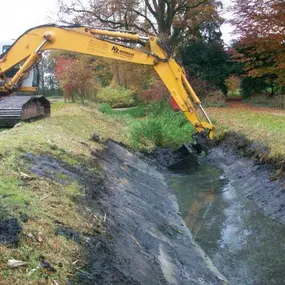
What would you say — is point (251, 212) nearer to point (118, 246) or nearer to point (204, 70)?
point (118, 246)

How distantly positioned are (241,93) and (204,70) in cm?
287

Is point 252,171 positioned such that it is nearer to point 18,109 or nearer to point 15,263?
point 18,109

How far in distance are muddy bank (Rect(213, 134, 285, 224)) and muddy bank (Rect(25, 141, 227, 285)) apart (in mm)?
1811

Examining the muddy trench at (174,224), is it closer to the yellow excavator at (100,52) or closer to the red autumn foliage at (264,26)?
the yellow excavator at (100,52)

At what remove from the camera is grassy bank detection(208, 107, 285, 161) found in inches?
418

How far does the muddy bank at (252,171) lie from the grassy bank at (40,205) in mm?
3528

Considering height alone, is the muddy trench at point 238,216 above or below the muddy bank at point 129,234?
below

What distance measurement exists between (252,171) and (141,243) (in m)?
5.89

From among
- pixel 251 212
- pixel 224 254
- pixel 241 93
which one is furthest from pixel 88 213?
pixel 241 93

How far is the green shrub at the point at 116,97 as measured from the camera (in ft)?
89.4

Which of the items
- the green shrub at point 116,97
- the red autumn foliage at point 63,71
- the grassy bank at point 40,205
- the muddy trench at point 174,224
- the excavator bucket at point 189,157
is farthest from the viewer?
the green shrub at point 116,97

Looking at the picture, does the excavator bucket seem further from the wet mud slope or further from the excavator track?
the excavator track

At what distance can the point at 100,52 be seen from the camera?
1141 centimetres

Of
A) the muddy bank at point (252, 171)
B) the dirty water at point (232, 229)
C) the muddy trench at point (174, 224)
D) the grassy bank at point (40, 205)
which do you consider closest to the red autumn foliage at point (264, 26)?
the muddy bank at point (252, 171)
